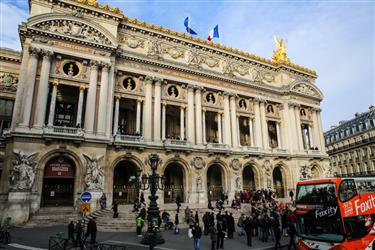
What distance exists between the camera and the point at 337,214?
34.3 ft

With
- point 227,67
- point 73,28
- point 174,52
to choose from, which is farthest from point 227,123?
point 73,28

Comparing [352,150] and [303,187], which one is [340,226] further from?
[352,150]

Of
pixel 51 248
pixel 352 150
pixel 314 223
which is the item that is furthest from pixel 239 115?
pixel 352 150

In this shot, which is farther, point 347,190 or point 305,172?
point 305,172

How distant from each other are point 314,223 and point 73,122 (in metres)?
24.2

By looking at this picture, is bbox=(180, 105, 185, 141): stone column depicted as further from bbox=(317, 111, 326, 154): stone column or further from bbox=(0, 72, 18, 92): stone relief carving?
bbox=(317, 111, 326, 154): stone column

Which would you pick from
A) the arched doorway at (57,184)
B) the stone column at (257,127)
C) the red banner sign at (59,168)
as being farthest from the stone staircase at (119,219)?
the stone column at (257,127)

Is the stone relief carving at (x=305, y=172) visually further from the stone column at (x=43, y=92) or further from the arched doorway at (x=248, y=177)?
the stone column at (x=43, y=92)

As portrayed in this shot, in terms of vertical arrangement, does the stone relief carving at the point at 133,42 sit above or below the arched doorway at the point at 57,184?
above

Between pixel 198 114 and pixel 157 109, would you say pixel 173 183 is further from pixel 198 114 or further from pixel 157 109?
pixel 157 109

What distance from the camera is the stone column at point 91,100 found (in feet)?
76.9

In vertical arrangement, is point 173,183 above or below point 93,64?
below

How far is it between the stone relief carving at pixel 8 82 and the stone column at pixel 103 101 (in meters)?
10.4

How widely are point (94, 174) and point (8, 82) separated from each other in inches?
598
